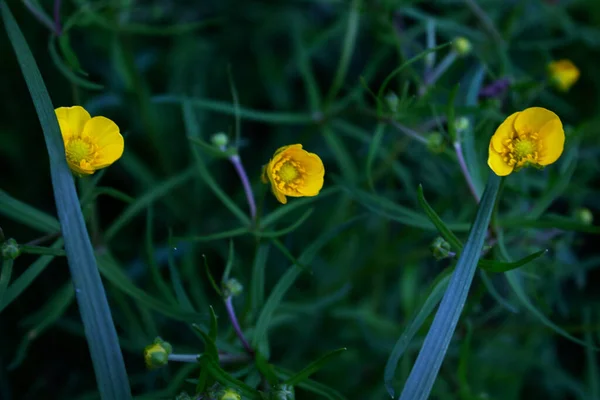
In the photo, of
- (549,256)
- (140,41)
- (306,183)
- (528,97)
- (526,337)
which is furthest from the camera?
(140,41)

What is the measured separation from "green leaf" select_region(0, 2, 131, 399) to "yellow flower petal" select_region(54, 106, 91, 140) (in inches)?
2.9

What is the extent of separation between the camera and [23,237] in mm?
1775

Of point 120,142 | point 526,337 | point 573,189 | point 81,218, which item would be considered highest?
point 120,142

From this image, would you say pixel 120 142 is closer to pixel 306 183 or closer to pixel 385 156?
pixel 306 183

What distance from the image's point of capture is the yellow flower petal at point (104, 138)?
3.22ft

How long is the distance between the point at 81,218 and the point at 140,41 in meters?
1.41

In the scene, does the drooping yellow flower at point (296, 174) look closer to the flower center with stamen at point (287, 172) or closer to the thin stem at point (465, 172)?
the flower center with stamen at point (287, 172)

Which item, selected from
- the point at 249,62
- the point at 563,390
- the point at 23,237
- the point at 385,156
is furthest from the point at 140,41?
the point at 563,390

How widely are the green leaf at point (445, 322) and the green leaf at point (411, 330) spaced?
1.1 inches

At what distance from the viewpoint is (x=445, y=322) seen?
94cm

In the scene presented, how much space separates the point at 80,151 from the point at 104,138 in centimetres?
5

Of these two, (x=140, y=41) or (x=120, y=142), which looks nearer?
(x=120, y=142)

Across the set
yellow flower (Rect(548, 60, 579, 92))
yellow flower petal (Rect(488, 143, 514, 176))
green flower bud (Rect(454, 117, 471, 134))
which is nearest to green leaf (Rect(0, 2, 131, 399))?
yellow flower petal (Rect(488, 143, 514, 176))

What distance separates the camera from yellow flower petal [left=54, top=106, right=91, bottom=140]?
103 centimetres
